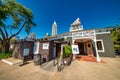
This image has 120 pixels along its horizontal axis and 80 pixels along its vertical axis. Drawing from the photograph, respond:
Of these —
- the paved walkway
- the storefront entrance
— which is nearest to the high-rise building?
the storefront entrance

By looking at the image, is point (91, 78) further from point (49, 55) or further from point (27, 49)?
point (27, 49)

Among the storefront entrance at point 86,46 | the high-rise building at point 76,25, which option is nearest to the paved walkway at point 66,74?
the storefront entrance at point 86,46

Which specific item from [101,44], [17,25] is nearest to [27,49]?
[17,25]

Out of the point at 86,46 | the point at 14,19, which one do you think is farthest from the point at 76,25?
the point at 14,19

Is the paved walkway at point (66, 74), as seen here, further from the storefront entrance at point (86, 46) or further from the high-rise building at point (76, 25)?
the high-rise building at point (76, 25)

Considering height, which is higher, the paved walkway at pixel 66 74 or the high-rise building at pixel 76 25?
the high-rise building at pixel 76 25

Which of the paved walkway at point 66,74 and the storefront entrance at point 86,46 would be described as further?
the storefront entrance at point 86,46

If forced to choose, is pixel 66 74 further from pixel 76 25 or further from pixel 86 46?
pixel 76 25

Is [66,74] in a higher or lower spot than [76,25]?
lower

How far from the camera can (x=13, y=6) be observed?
468 inches

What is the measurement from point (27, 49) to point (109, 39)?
13.8 meters

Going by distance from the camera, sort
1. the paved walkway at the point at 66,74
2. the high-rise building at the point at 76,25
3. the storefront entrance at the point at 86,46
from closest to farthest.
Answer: the paved walkway at the point at 66,74, the storefront entrance at the point at 86,46, the high-rise building at the point at 76,25

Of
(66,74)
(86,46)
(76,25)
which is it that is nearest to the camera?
(66,74)

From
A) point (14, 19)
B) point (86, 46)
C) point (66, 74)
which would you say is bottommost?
point (66, 74)
